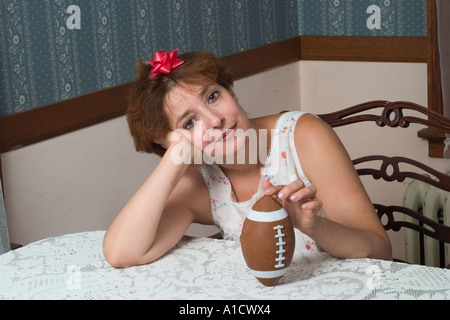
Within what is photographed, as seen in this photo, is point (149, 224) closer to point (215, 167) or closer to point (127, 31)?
point (215, 167)

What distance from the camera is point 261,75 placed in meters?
3.64

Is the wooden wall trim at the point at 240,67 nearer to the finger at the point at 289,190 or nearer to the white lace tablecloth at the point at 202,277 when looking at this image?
the white lace tablecloth at the point at 202,277

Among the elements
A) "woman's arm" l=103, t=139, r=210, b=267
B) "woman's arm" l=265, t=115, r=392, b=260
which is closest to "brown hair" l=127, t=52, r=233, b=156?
"woman's arm" l=103, t=139, r=210, b=267

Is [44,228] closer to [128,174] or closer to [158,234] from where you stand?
[128,174]

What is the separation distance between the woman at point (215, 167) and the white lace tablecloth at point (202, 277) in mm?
55

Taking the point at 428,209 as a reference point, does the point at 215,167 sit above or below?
above

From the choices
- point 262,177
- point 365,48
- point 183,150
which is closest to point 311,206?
point 183,150

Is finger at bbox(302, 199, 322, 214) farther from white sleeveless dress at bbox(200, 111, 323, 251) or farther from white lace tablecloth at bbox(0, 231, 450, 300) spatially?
white sleeveless dress at bbox(200, 111, 323, 251)

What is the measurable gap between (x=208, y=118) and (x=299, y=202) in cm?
42

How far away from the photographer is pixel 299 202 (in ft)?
4.46

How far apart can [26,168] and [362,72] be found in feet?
6.61

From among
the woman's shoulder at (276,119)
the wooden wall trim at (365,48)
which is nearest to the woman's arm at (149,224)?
the woman's shoulder at (276,119)
